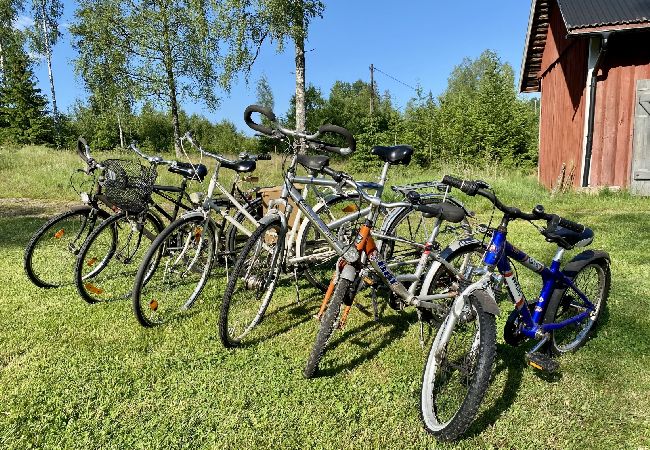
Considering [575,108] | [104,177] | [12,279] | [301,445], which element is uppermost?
[575,108]

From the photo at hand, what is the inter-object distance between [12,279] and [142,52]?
19026 mm

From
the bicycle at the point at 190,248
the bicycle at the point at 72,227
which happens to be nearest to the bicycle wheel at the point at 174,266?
the bicycle at the point at 190,248

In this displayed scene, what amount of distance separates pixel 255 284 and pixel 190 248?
81 centimetres

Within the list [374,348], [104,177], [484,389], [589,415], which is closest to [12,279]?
[104,177]

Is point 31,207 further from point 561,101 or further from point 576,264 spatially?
point 561,101

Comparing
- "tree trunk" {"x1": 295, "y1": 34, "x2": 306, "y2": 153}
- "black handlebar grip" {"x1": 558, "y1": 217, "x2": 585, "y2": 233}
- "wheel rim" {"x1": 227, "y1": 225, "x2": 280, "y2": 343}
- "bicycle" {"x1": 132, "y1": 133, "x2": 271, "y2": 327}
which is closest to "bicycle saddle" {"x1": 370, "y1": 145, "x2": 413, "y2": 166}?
"wheel rim" {"x1": 227, "y1": 225, "x2": 280, "y2": 343}

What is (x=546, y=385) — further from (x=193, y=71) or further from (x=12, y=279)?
(x=193, y=71)

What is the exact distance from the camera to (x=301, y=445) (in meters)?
2.29

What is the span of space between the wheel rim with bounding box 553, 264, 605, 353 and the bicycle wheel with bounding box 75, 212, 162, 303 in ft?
11.3

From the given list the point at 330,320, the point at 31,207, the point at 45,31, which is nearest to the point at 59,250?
the point at 330,320

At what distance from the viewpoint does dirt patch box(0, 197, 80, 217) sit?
27.4ft

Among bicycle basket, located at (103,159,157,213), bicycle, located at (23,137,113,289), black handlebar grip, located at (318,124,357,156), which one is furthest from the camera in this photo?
bicycle, located at (23,137,113,289)

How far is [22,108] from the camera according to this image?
29.0m

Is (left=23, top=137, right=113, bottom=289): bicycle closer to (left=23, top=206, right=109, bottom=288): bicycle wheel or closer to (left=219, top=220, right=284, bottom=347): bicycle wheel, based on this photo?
(left=23, top=206, right=109, bottom=288): bicycle wheel
